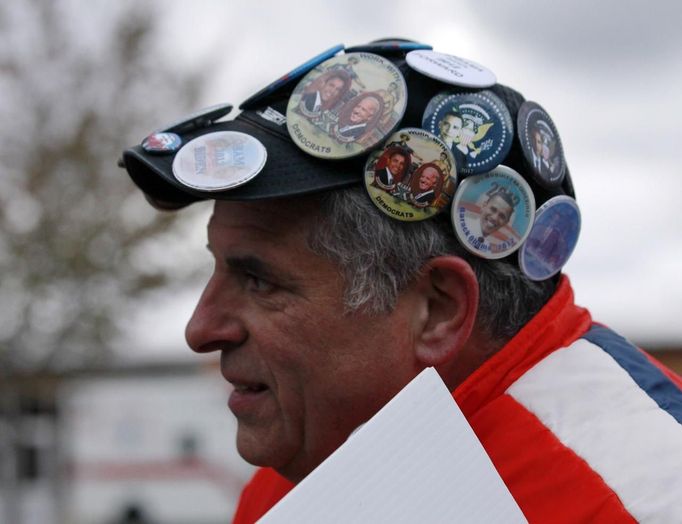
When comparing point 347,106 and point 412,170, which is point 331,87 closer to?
point 347,106

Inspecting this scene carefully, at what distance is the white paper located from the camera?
4.20 feet

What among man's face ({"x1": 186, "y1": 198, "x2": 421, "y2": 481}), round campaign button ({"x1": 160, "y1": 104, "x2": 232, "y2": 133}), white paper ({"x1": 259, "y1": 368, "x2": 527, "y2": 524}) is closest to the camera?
white paper ({"x1": 259, "y1": 368, "x2": 527, "y2": 524})

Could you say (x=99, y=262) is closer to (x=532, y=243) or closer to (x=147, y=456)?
(x=147, y=456)

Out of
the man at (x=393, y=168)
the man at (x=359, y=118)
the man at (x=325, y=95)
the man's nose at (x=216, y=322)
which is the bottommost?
the man's nose at (x=216, y=322)

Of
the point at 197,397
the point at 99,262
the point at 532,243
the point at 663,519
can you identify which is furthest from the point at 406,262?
the point at 99,262

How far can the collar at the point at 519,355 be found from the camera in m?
1.90

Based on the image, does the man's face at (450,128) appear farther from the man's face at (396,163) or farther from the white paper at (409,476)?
the white paper at (409,476)

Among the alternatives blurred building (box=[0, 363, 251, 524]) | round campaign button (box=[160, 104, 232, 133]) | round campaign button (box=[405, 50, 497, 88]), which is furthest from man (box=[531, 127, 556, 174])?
blurred building (box=[0, 363, 251, 524])

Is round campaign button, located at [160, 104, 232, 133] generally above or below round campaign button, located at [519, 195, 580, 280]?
above

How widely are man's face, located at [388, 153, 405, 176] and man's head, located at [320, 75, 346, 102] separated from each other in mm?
165

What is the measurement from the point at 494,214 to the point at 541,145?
179 mm

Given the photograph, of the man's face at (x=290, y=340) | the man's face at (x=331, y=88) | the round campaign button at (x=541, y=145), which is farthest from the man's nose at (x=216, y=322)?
the round campaign button at (x=541, y=145)

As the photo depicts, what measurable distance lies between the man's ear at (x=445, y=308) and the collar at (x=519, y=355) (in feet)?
0.23

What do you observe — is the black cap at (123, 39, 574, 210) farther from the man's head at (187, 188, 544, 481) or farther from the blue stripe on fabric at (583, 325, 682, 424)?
the blue stripe on fabric at (583, 325, 682, 424)
